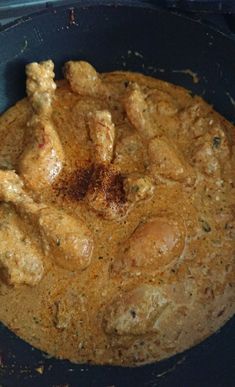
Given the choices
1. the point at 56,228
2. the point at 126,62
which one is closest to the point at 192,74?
the point at 126,62

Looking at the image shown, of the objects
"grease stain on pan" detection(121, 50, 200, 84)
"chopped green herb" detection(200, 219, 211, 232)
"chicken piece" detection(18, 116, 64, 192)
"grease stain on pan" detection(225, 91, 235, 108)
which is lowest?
"chopped green herb" detection(200, 219, 211, 232)

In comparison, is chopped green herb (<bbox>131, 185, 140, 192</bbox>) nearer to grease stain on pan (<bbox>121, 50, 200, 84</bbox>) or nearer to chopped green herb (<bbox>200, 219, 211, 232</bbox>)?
chopped green herb (<bbox>200, 219, 211, 232</bbox>)

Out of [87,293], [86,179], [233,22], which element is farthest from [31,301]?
[233,22]

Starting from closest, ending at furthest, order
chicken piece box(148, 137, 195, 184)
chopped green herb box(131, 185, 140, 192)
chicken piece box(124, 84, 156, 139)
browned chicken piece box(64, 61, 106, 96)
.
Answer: chopped green herb box(131, 185, 140, 192) < chicken piece box(148, 137, 195, 184) < chicken piece box(124, 84, 156, 139) < browned chicken piece box(64, 61, 106, 96)

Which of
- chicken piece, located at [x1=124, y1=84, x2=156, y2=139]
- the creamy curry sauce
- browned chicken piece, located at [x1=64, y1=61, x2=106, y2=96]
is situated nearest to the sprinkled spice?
the creamy curry sauce

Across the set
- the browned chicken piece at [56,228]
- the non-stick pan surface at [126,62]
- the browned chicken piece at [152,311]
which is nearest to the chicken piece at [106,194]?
the browned chicken piece at [56,228]
